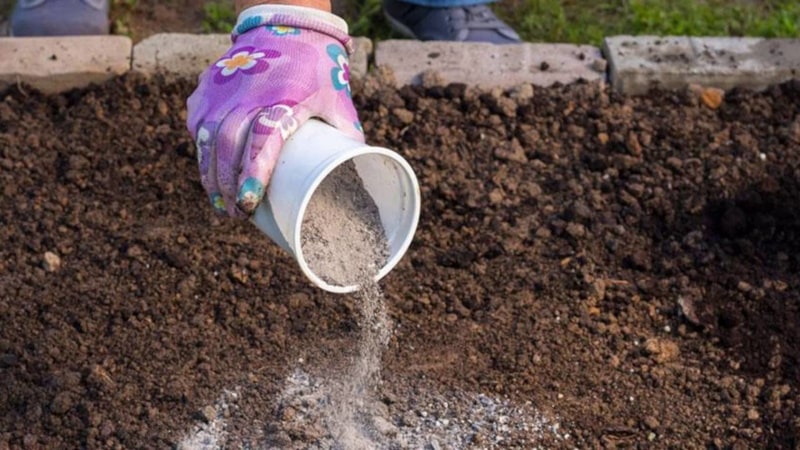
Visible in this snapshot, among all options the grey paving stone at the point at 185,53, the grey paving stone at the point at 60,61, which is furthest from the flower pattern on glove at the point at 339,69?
the grey paving stone at the point at 60,61

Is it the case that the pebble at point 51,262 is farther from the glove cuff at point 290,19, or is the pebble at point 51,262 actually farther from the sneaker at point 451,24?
the sneaker at point 451,24

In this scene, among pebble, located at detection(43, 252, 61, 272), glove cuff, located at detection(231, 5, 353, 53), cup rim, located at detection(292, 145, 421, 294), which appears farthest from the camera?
pebble, located at detection(43, 252, 61, 272)

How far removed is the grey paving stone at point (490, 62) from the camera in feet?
11.3

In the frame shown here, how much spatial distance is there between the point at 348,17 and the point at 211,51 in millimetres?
539

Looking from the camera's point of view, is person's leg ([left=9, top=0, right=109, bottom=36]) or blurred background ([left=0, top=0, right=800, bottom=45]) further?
blurred background ([left=0, top=0, right=800, bottom=45])

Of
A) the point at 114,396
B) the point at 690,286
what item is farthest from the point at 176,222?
the point at 690,286

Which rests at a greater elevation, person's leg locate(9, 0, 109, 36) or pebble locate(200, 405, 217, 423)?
pebble locate(200, 405, 217, 423)

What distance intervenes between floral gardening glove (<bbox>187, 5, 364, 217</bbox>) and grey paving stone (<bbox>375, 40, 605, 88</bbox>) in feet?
3.47

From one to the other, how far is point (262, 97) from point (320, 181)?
7.2 inches

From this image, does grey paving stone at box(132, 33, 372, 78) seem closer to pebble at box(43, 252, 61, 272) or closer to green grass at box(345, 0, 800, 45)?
green grass at box(345, 0, 800, 45)

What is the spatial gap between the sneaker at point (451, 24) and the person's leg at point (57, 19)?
861 millimetres

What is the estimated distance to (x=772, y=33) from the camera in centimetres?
371

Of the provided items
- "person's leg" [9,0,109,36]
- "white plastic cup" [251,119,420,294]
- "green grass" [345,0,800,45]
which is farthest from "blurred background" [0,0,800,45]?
"white plastic cup" [251,119,420,294]

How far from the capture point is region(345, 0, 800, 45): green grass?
3.73m
